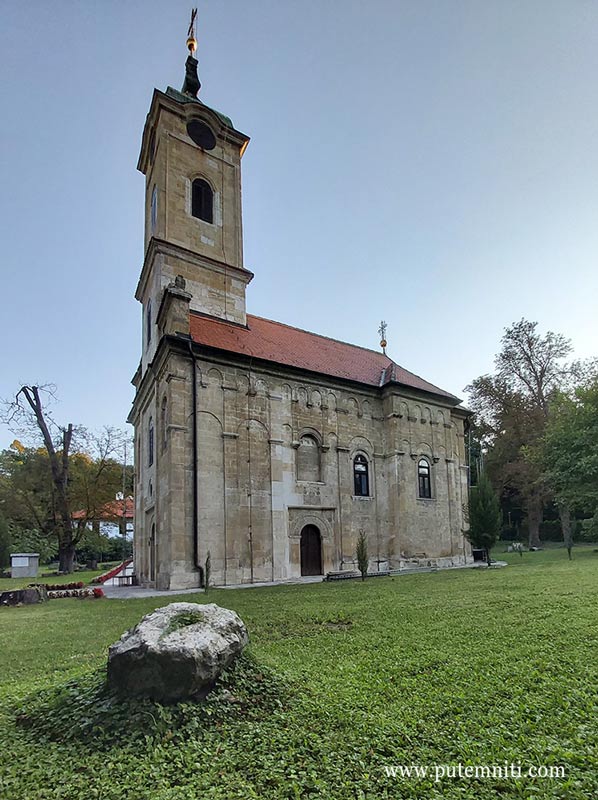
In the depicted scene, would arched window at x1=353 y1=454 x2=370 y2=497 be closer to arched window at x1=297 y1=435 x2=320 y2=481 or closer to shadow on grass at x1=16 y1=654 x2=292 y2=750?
arched window at x1=297 y1=435 x2=320 y2=481

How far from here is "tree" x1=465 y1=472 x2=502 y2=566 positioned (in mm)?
21078

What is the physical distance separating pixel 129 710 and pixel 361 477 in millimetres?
18772

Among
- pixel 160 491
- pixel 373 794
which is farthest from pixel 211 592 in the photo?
pixel 373 794

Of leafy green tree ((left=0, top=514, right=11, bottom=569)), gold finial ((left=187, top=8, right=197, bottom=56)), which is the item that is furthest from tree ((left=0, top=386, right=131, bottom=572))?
gold finial ((left=187, top=8, right=197, bottom=56))

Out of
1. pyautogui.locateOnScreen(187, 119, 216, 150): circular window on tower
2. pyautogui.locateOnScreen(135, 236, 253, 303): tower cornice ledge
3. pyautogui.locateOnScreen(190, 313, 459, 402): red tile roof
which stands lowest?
pyautogui.locateOnScreen(190, 313, 459, 402): red tile roof

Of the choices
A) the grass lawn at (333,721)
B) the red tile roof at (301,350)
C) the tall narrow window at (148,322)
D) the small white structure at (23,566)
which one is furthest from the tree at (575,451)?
the small white structure at (23,566)

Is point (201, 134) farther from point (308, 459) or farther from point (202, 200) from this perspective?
point (308, 459)

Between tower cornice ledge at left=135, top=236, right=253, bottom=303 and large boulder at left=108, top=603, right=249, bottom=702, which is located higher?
tower cornice ledge at left=135, top=236, right=253, bottom=303

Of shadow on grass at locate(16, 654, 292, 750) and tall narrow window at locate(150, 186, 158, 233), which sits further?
tall narrow window at locate(150, 186, 158, 233)

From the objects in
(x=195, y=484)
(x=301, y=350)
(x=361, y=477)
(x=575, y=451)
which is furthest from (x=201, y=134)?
(x=575, y=451)

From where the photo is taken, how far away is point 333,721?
13.4ft

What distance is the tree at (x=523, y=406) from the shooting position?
37156 mm

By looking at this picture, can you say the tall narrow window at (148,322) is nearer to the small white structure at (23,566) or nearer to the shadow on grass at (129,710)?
the small white structure at (23,566)

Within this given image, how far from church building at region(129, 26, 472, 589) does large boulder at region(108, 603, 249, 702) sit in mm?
11979
